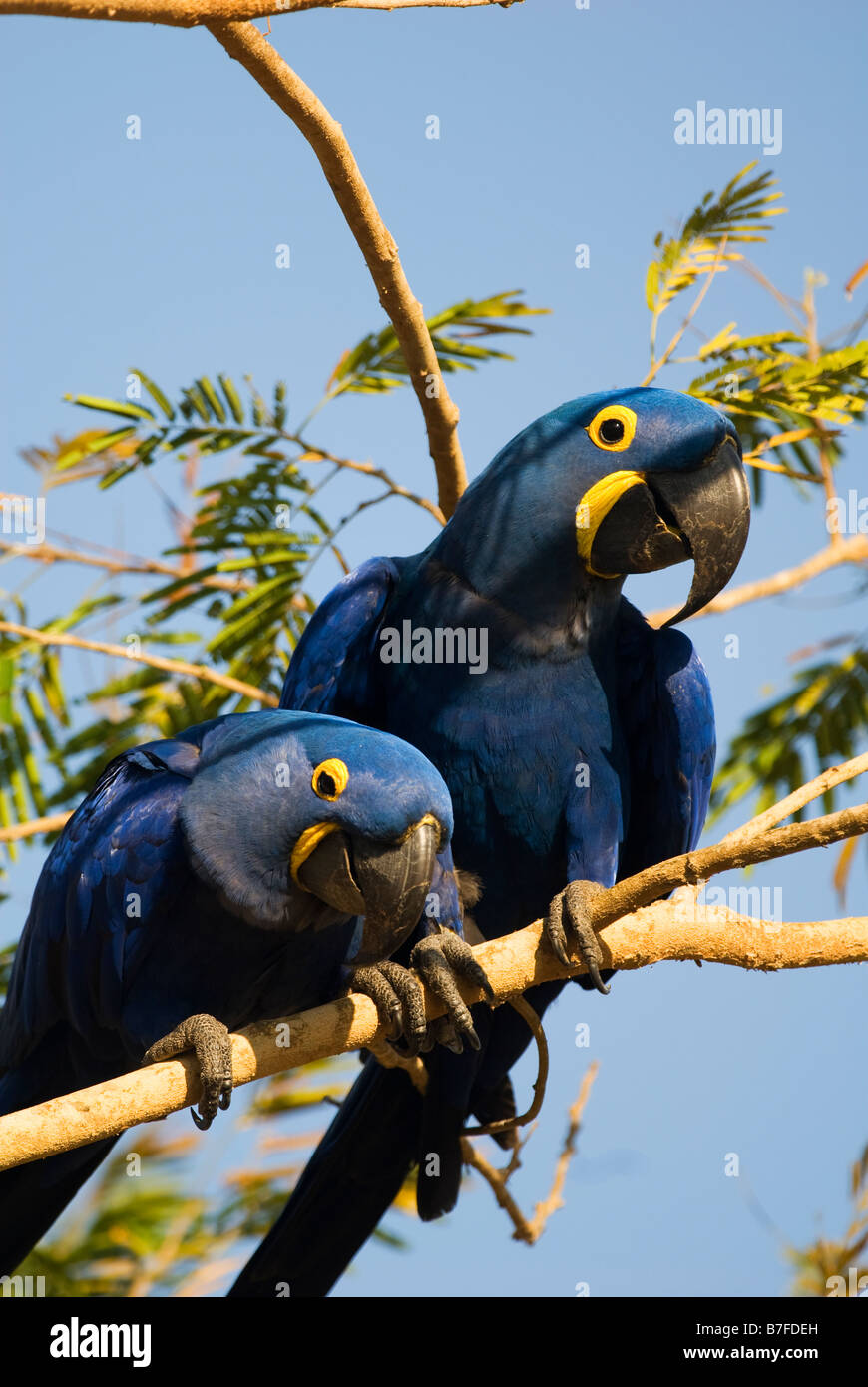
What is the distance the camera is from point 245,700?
4973 millimetres

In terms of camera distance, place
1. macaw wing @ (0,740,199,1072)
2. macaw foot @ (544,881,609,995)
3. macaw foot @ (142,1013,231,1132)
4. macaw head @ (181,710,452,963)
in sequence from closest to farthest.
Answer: macaw foot @ (142,1013,231,1132)
macaw head @ (181,710,452,963)
macaw foot @ (544,881,609,995)
macaw wing @ (0,740,199,1072)

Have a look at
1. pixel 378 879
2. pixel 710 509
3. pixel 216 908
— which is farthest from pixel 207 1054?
pixel 710 509

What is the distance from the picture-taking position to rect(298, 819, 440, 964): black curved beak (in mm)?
3160

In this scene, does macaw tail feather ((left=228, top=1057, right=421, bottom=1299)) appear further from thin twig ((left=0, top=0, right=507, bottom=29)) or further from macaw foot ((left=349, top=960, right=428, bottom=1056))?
thin twig ((left=0, top=0, right=507, bottom=29))

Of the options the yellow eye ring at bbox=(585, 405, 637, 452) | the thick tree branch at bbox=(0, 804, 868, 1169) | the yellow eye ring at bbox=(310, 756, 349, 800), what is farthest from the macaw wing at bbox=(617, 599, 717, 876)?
the yellow eye ring at bbox=(310, 756, 349, 800)

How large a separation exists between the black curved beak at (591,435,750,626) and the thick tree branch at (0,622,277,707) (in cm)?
166

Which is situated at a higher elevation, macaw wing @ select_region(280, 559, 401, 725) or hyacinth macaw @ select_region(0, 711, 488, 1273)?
macaw wing @ select_region(280, 559, 401, 725)

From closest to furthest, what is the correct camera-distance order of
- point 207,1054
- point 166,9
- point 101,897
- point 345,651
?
1. point 166,9
2. point 207,1054
3. point 101,897
4. point 345,651

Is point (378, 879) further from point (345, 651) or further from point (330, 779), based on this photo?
point (345, 651)

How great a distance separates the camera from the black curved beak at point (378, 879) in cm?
316

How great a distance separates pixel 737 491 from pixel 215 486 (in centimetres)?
215

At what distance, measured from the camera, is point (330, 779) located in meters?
3.22

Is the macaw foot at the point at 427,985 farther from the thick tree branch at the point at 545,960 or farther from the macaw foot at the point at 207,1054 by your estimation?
the macaw foot at the point at 207,1054

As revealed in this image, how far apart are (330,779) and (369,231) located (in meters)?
1.44
